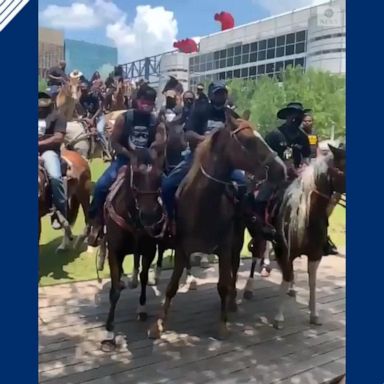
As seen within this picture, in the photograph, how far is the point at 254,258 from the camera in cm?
538

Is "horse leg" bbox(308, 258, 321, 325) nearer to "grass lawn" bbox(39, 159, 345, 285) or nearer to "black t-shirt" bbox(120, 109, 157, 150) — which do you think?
"grass lawn" bbox(39, 159, 345, 285)

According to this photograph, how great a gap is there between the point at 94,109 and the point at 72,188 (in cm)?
64

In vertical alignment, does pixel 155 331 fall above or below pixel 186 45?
below

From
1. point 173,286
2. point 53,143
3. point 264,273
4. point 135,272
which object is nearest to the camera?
point 53,143

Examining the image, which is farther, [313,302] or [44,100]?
[313,302]

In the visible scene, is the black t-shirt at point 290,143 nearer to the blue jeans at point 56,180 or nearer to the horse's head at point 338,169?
the horse's head at point 338,169

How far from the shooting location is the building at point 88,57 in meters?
3.75

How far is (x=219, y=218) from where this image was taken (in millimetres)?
4211

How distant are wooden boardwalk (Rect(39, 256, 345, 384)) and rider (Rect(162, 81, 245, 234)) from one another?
2.96 feet

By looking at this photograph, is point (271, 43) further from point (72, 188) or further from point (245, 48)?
point (72, 188)

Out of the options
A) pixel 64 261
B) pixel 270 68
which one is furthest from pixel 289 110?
pixel 64 261
